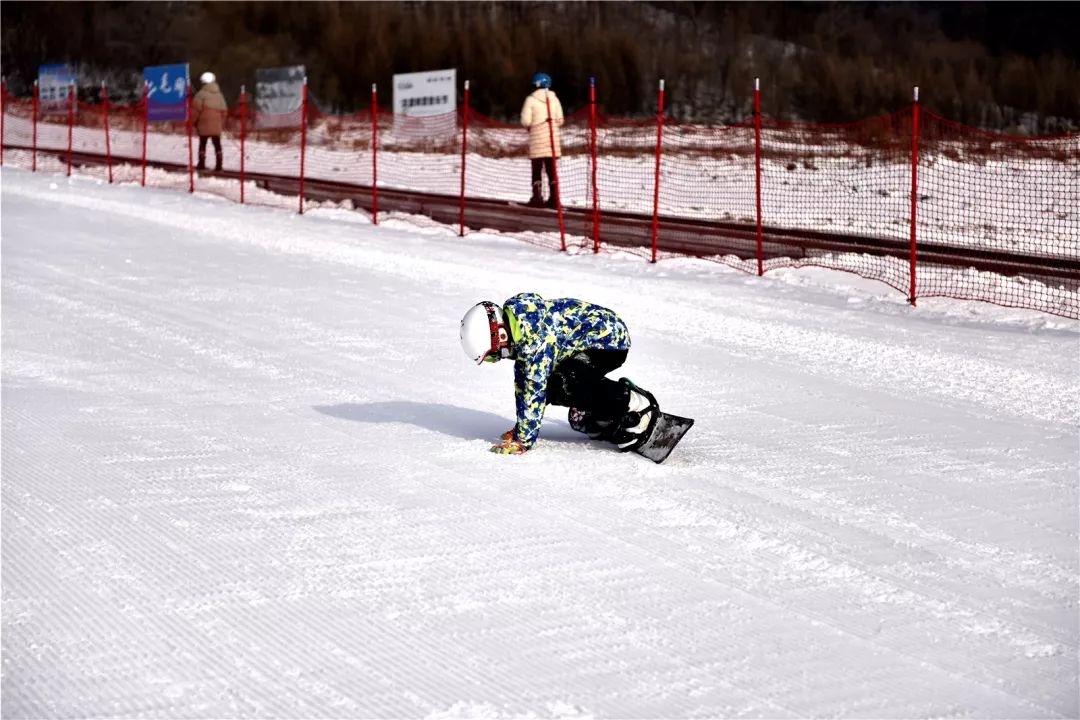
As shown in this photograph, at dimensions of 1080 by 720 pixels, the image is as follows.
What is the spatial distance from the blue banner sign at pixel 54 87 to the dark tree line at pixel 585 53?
1028 centimetres

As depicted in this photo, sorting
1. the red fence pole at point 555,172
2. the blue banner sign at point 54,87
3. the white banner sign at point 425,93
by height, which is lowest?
the red fence pole at point 555,172

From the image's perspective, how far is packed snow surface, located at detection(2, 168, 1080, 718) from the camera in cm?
461

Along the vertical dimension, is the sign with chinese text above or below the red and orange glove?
above

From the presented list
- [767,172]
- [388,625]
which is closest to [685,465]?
[388,625]

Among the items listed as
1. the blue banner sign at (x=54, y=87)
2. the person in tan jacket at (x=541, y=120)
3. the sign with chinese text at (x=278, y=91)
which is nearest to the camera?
the person in tan jacket at (x=541, y=120)

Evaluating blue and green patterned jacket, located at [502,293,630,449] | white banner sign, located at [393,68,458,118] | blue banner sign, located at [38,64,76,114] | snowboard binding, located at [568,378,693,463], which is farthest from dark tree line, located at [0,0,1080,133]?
blue and green patterned jacket, located at [502,293,630,449]

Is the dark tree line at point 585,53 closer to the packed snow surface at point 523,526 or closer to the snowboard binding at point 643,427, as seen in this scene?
the packed snow surface at point 523,526

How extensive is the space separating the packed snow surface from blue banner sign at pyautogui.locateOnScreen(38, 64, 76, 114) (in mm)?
27878

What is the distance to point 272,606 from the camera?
205 inches

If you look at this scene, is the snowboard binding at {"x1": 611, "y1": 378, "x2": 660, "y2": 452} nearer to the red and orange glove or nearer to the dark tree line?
the red and orange glove

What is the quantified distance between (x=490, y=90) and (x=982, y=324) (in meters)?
35.5

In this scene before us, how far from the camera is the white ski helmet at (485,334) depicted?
6641 mm

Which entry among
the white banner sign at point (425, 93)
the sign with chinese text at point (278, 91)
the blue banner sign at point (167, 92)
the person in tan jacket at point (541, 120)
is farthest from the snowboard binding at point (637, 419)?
the sign with chinese text at point (278, 91)

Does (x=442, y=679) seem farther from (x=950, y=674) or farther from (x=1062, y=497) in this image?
(x=1062, y=497)
